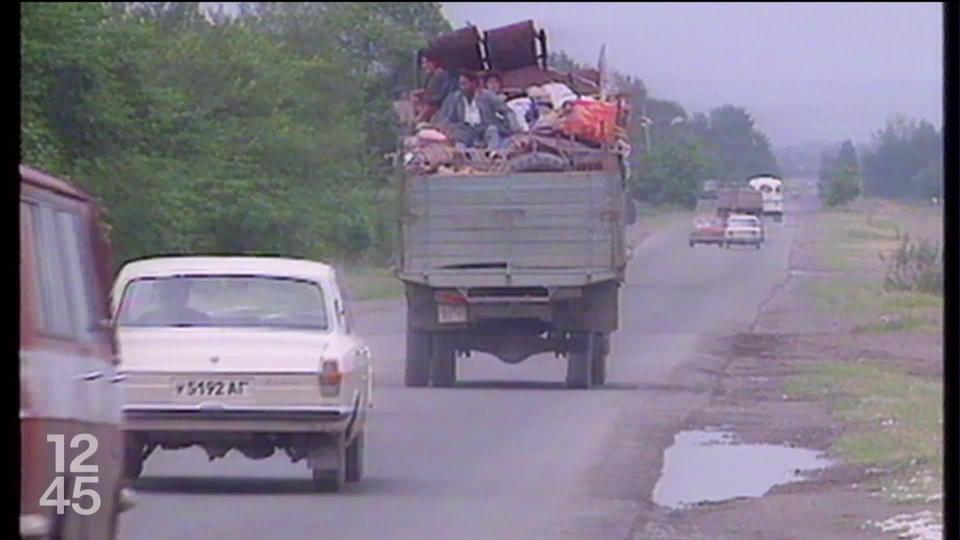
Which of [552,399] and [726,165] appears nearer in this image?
[726,165]

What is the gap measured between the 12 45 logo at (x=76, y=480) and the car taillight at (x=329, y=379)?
12.6 ft

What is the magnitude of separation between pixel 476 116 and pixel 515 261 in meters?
2.16

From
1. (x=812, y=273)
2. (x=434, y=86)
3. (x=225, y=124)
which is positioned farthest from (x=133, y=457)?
(x=225, y=124)

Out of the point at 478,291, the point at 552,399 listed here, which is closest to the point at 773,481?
the point at 552,399

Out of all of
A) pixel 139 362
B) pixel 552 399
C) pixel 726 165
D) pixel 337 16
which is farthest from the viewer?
pixel 337 16

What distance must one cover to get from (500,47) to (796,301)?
14.5 ft

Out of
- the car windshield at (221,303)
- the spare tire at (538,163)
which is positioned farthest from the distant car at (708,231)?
the car windshield at (221,303)

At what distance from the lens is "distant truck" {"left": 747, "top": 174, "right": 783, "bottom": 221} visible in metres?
17.7

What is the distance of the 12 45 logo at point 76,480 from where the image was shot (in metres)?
7.79

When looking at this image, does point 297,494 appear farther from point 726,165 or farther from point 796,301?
point 796,301

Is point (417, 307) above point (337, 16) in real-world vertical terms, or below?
below

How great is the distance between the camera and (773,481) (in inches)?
Answer: 545

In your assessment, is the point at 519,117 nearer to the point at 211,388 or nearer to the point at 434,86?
the point at 434,86

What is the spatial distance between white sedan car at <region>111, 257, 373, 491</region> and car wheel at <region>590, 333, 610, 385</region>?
300 inches
